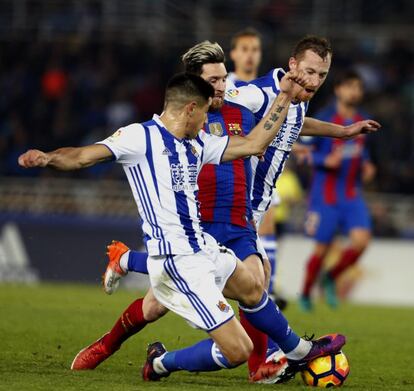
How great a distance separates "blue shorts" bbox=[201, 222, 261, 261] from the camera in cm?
744

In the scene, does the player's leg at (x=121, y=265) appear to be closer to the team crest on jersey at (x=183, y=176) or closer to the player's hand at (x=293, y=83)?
the team crest on jersey at (x=183, y=176)

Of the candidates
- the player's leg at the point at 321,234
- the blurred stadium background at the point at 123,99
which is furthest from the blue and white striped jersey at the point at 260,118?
the blurred stadium background at the point at 123,99

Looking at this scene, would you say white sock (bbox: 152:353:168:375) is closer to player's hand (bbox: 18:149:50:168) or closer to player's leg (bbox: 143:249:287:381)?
player's leg (bbox: 143:249:287:381)

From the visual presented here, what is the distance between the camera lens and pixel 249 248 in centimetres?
746

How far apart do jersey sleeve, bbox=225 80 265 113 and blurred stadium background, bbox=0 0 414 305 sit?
31.8 ft

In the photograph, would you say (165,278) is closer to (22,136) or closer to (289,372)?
(289,372)

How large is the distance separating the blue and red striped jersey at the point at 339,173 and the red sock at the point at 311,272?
699 mm

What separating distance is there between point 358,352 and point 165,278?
3.16 meters

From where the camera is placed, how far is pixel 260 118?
790 centimetres

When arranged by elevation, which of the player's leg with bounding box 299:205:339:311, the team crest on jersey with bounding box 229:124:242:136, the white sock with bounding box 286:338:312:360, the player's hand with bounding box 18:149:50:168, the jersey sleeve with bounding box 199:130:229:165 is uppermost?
the player's hand with bounding box 18:149:50:168

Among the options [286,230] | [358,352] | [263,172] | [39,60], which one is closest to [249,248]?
[263,172]

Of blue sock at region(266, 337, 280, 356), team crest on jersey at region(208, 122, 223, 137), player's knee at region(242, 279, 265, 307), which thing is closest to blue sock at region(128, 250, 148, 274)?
player's knee at region(242, 279, 265, 307)

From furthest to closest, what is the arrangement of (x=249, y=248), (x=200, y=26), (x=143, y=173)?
(x=200, y=26)
(x=249, y=248)
(x=143, y=173)

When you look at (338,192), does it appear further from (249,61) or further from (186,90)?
(186,90)
